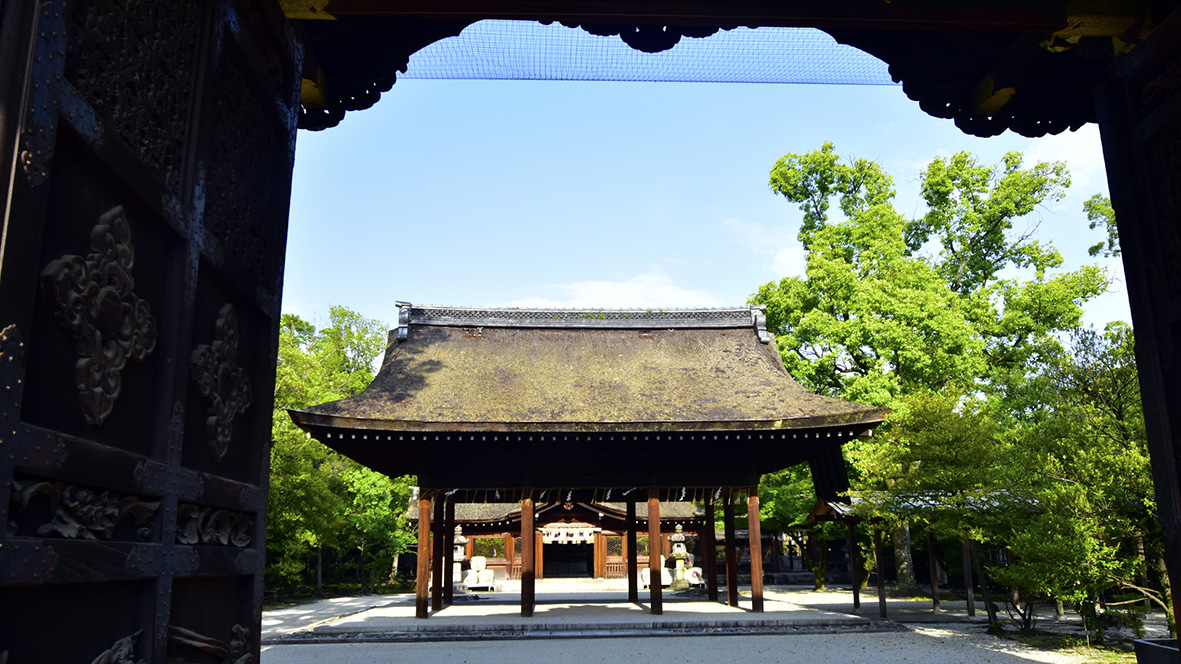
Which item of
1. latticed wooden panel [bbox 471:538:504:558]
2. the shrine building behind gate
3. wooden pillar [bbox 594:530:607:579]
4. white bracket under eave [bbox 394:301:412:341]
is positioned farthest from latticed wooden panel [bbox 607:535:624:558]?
white bracket under eave [bbox 394:301:412:341]

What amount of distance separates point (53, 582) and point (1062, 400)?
12.8 meters

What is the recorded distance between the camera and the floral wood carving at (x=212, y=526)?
294 cm

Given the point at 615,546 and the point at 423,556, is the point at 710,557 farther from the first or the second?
the point at 615,546

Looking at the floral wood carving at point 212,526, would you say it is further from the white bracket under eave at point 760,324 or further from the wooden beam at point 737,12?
the white bracket under eave at point 760,324

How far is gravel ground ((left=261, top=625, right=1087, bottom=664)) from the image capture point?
996 cm

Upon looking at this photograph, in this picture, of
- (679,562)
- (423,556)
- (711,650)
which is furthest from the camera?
(679,562)

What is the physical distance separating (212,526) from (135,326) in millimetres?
997

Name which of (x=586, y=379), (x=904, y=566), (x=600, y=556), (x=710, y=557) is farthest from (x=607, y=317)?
(x=600, y=556)

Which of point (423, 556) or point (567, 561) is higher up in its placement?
point (423, 556)

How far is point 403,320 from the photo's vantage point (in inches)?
691

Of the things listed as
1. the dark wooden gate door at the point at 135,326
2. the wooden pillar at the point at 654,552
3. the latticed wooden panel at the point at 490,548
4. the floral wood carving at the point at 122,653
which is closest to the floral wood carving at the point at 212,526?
the dark wooden gate door at the point at 135,326

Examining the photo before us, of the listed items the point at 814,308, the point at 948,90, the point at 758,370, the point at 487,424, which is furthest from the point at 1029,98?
the point at 814,308

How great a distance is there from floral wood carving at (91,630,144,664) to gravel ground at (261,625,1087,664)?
8.24 metres

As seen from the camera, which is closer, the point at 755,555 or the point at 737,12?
the point at 737,12
